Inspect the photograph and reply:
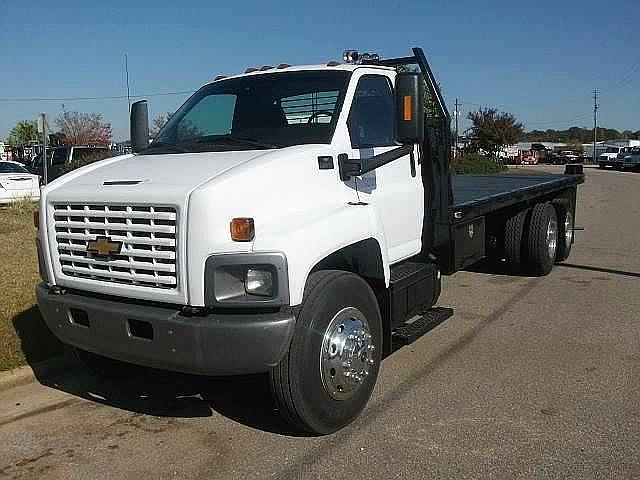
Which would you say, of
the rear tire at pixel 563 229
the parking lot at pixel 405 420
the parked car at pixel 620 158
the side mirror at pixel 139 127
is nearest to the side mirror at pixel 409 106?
the parking lot at pixel 405 420

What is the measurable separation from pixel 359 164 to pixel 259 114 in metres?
0.94

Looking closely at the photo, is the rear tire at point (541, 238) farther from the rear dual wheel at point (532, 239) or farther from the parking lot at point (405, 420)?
the parking lot at point (405, 420)

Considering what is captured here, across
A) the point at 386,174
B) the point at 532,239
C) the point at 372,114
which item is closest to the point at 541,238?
the point at 532,239

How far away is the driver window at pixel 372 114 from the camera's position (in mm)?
4797

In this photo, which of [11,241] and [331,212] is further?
[11,241]

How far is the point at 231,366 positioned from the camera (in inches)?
142

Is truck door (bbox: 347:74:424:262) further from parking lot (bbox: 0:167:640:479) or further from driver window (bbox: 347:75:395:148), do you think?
parking lot (bbox: 0:167:640:479)

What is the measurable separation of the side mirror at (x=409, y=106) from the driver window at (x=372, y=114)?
0.37 meters

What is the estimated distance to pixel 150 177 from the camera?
4035 millimetres

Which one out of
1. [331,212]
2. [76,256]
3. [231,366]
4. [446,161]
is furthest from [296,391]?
[446,161]

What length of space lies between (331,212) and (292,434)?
1391mm

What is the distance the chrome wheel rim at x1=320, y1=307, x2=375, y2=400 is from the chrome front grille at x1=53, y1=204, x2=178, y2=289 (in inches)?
38.4

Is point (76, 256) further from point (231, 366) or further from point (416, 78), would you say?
point (416, 78)

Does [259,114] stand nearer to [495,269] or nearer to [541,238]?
[541,238]
